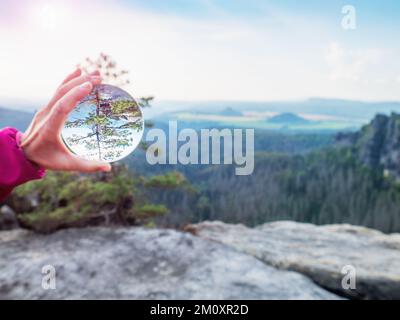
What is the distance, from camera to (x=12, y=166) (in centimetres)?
60

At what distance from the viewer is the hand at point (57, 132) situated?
1.93ft

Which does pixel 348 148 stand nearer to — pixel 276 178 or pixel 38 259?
pixel 276 178

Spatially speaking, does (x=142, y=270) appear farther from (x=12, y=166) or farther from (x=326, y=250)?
(x=12, y=166)

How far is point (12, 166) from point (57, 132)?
66mm

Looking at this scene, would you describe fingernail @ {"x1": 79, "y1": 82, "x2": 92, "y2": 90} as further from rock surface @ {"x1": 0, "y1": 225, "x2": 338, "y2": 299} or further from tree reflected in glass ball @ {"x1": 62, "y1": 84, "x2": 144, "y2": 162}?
rock surface @ {"x1": 0, "y1": 225, "x2": 338, "y2": 299}

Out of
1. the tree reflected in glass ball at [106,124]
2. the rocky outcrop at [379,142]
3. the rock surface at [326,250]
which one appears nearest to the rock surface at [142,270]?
the rock surface at [326,250]

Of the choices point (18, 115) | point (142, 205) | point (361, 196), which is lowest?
point (361, 196)

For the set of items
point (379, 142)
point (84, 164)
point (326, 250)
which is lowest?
point (326, 250)

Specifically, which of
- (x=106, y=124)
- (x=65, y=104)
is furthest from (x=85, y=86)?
(x=106, y=124)

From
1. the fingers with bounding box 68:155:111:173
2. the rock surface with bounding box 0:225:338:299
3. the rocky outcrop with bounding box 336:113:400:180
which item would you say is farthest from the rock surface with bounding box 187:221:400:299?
the rocky outcrop with bounding box 336:113:400:180

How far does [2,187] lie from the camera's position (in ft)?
1.98

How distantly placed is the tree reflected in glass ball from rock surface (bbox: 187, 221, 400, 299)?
11.3 feet

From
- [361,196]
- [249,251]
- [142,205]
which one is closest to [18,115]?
[142,205]

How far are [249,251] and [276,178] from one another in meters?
5.34
